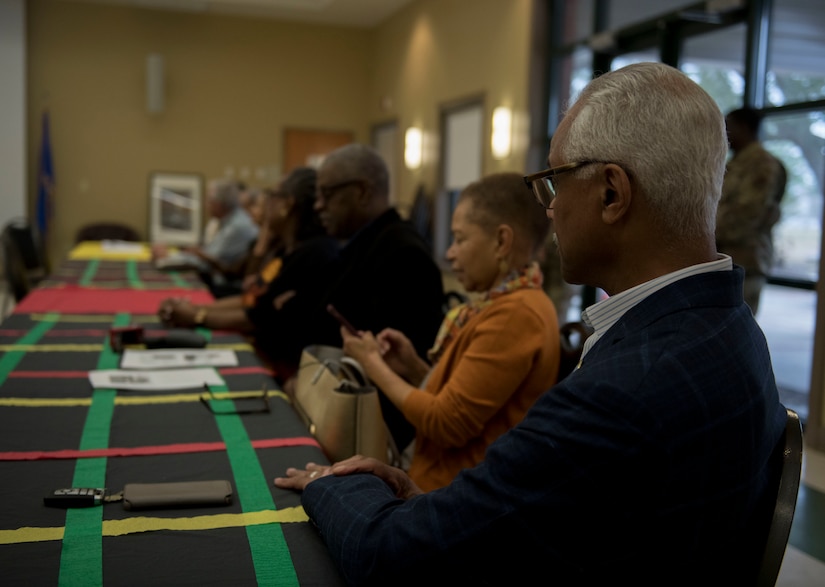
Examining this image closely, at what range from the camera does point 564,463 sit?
2.73ft

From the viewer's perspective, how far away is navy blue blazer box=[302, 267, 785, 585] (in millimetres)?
822

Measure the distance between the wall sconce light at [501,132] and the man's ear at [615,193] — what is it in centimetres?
665

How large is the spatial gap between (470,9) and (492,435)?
7.29 m

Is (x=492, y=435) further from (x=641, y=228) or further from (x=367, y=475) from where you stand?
(x=641, y=228)

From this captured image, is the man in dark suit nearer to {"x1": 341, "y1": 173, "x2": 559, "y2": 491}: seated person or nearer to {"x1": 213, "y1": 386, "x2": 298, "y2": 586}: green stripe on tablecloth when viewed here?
{"x1": 213, "y1": 386, "x2": 298, "y2": 586}: green stripe on tablecloth

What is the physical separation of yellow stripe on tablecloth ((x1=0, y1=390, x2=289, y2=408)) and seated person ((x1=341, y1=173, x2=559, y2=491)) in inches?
13.2

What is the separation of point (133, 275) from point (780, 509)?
4.63 metres

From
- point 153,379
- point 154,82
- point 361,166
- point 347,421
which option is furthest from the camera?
point 154,82

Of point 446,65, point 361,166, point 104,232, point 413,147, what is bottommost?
point 104,232

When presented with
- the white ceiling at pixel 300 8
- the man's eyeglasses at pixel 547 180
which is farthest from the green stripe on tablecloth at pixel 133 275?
the white ceiling at pixel 300 8

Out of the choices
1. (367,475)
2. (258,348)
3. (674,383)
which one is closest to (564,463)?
(674,383)

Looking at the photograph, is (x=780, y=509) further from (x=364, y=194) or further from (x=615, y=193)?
(x=364, y=194)

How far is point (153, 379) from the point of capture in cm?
205

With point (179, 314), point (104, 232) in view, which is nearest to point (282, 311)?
point (179, 314)
